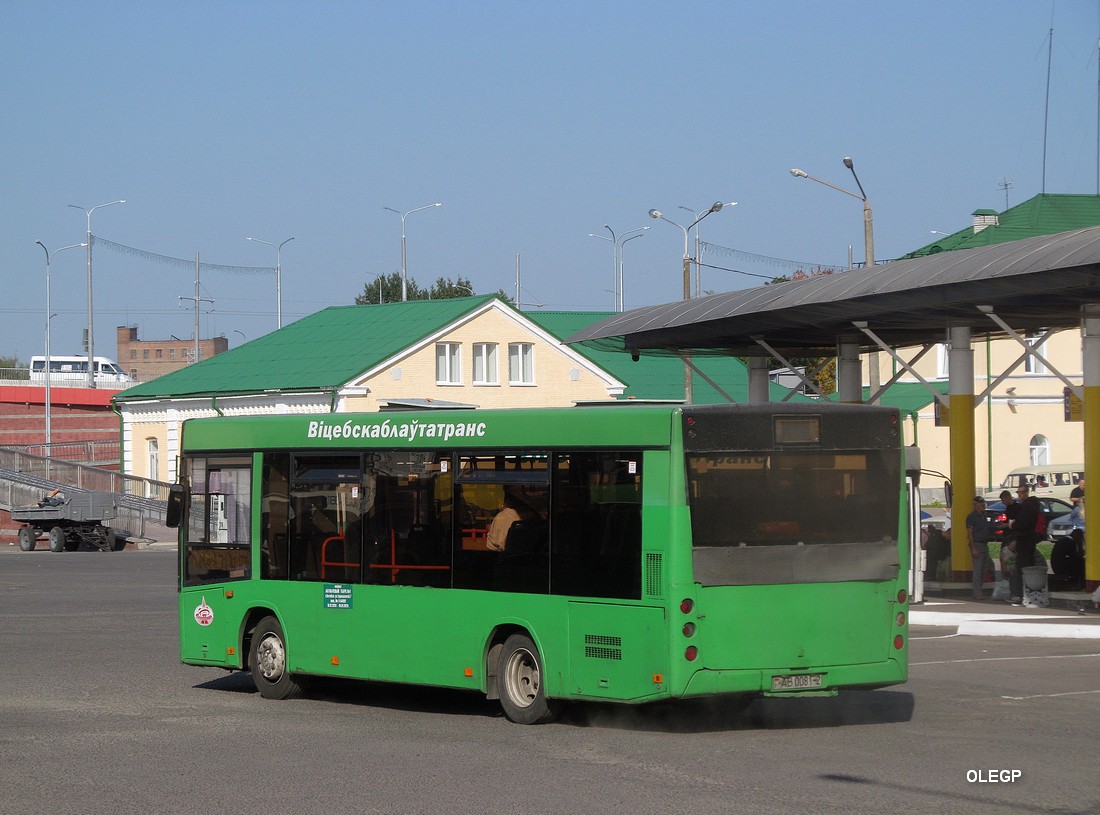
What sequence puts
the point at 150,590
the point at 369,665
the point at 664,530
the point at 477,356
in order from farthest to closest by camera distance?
the point at 477,356
the point at 150,590
the point at 369,665
the point at 664,530

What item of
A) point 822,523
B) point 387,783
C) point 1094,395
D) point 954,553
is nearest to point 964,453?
point 954,553

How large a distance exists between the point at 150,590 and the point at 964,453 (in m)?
15.3

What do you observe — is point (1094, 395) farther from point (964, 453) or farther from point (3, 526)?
point (3, 526)

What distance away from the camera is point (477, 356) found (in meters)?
58.1

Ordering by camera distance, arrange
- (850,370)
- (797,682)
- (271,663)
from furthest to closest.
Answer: (850,370) < (271,663) < (797,682)

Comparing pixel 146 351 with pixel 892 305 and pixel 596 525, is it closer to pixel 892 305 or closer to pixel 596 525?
pixel 892 305

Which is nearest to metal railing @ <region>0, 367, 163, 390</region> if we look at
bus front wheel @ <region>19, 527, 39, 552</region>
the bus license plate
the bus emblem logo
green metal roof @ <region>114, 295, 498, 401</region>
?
green metal roof @ <region>114, 295, 498, 401</region>

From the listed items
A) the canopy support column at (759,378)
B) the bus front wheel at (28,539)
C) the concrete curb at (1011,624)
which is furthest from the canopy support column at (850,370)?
the bus front wheel at (28,539)

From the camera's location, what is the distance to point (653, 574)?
11.1 metres

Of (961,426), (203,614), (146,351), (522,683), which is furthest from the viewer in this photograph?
(146,351)

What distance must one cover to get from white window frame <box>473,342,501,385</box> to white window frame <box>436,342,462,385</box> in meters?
0.86

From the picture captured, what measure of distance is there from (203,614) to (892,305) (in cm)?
1094

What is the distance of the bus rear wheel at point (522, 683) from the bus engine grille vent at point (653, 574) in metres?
1.30

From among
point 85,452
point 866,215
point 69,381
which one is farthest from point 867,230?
A: point 69,381
